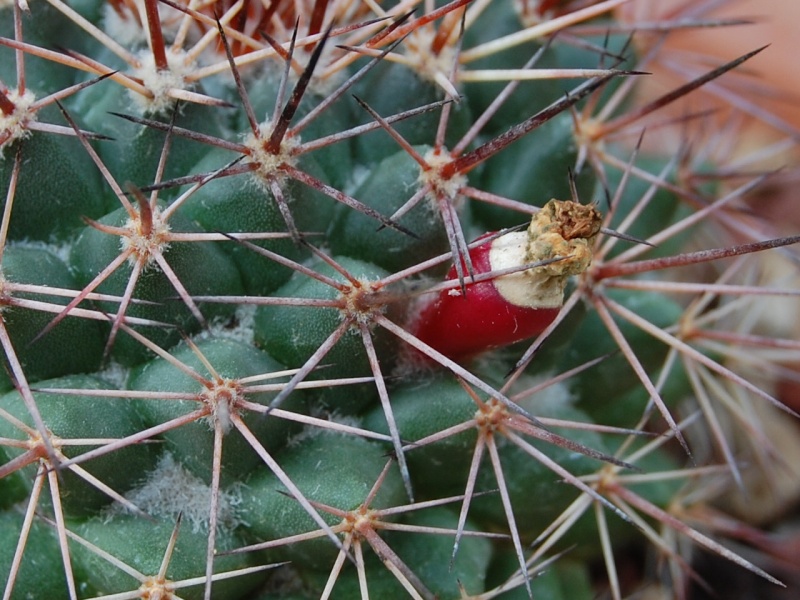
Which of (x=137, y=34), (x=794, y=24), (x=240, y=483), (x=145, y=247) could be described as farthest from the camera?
(x=794, y=24)

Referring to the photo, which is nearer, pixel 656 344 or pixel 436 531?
pixel 436 531

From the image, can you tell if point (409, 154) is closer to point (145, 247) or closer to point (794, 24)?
point (145, 247)

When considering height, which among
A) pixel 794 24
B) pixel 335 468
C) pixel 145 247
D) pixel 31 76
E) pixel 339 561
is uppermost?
pixel 794 24

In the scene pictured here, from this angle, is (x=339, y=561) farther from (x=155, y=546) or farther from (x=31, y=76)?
(x=31, y=76)

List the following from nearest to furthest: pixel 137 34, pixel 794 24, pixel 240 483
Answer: pixel 240 483
pixel 137 34
pixel 794 24

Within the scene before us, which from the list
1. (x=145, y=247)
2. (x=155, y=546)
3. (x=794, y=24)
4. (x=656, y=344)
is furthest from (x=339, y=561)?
(x=794, y=24)

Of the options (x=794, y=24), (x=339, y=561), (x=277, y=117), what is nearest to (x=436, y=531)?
(x=339, y=561)

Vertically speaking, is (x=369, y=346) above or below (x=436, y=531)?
above
